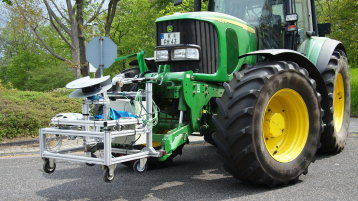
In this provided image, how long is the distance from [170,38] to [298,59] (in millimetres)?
1834

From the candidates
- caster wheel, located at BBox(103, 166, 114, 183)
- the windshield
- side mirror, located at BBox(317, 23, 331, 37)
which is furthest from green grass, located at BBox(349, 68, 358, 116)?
caster wheel, located at BBox(103, 166, 114, 183)

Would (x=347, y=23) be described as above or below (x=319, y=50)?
above

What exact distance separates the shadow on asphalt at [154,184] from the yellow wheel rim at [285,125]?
2.06ft

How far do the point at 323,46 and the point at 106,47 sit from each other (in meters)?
7.56

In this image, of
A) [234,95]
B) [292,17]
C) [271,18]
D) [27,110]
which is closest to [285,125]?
[234,95]

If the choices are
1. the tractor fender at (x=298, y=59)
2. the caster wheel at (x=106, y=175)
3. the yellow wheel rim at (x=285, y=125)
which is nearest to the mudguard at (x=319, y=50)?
the tractor fender at (x=298, y=59)

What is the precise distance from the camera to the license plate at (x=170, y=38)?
5.62m

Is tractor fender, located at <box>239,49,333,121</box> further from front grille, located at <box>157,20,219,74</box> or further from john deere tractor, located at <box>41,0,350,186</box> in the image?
front grille, located at <box>157,20,219,74</box>

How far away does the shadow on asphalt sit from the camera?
16.0 feet

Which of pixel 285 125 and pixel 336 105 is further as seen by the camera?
pixel 336 105

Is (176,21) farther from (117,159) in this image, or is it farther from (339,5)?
(339,5)

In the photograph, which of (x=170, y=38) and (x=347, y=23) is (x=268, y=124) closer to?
(x=170, y=38)

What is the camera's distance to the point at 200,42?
559cm

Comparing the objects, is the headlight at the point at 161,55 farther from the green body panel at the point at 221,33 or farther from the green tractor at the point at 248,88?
the green body panel at the point at 221,33
